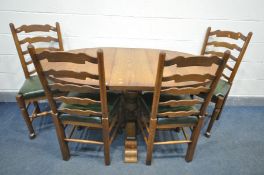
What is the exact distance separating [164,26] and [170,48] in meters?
0.26

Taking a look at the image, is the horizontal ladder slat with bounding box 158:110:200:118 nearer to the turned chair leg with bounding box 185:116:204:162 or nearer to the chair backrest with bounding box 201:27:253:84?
the turned chair leg with bounding box 185:116:204:162

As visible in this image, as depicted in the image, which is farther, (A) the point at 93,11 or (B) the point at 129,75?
(A) the point at 93,11

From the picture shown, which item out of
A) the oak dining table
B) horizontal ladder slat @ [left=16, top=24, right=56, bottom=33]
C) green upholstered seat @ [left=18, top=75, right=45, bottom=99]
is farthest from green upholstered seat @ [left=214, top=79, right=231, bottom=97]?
horizontal ladder slat @ [left=16, top=24, right=56, bottom=33]

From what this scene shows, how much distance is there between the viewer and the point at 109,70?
4.52 feet

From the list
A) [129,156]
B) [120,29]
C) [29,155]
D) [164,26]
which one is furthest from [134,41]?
[29,155]

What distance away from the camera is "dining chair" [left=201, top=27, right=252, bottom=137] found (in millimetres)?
1704

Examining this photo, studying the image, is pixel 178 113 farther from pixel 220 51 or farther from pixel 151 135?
pixel 220 51

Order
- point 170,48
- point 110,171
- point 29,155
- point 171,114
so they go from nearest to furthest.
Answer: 1. point 171,114
2. point 110,171
3. point 29,155
4. point 170,48

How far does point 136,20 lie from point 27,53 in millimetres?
1155

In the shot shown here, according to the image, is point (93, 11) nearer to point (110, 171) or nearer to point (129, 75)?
point (129, 75)

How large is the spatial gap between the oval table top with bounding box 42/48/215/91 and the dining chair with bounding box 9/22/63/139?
0.37m

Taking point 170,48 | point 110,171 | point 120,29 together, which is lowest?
point 110,171

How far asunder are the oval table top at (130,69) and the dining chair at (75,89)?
0.07 metres

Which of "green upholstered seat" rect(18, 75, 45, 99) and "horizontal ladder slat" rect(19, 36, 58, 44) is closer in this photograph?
"green upholstered seat" rect(18, 75, 45, 99)
